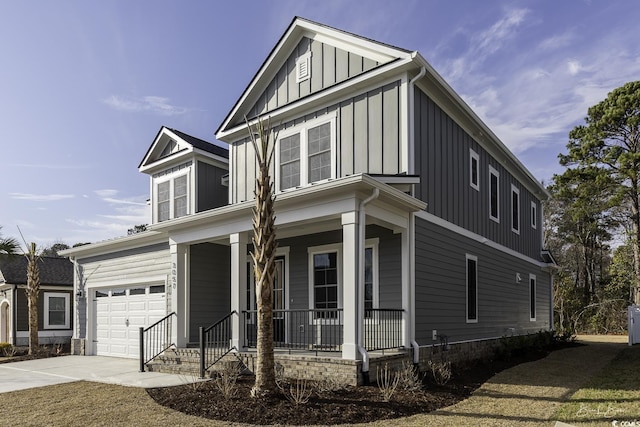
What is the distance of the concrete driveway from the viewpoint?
33.9 feet

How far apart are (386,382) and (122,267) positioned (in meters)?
10.6

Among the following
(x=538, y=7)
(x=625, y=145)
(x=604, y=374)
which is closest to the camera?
(x=604, y=374)

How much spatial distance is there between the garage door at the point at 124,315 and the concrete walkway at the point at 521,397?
903cm

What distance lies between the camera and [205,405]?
306 inches

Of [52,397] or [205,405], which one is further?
[52,397]

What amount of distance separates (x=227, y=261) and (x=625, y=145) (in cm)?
2286

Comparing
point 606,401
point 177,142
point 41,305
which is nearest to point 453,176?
point 606,401

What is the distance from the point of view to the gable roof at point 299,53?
37.4 ft

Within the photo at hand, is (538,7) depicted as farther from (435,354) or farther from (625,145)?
(625,145)

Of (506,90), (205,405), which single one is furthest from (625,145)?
(205,405)

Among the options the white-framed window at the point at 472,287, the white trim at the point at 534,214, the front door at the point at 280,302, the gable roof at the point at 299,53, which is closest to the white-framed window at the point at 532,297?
the white trim at the point at 534,214

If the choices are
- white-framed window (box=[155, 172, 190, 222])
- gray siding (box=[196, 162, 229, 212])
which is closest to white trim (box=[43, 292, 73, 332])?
white-framed window (box=[155, 172, 190, 222])

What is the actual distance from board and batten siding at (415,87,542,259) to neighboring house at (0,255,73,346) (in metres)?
17.7

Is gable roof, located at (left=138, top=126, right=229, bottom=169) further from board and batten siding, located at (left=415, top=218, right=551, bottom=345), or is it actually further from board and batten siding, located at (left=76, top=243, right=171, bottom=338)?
board and batten siding, located at (left=415, top=218, right=551, bottom=345)
